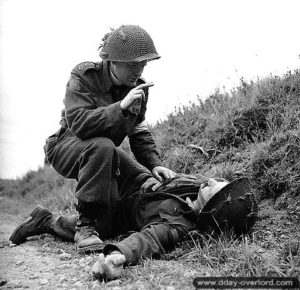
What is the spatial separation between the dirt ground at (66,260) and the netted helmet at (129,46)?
1.57m

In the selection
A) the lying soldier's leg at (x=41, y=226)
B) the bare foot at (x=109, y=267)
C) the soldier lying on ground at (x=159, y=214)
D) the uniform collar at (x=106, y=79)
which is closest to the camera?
the bare foot at (x=109, y=267)

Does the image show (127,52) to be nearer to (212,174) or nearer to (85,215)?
(85,215)

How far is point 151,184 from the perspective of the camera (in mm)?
3771

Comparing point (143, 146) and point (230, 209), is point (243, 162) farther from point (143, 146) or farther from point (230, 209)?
point (230, 209)

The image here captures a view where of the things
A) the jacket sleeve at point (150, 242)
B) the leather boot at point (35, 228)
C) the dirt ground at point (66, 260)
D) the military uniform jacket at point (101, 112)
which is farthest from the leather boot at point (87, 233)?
the leather boot at point (35, 228)

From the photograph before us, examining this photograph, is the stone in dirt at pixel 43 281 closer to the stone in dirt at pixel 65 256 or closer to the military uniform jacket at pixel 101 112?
the stone in dirt at pixel 65 256

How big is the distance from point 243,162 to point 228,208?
127 centimetres

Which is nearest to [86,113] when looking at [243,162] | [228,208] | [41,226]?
[228,208]

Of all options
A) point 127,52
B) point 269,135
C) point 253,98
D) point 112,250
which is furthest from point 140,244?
point 253,98

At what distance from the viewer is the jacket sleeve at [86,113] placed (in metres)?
3.28

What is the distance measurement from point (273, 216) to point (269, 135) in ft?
3.59

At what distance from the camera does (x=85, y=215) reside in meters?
3.53

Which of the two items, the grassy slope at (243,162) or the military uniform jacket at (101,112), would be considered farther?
the military uniform jacket at (101,112)

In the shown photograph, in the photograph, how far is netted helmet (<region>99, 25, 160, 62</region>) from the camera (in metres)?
3.43
